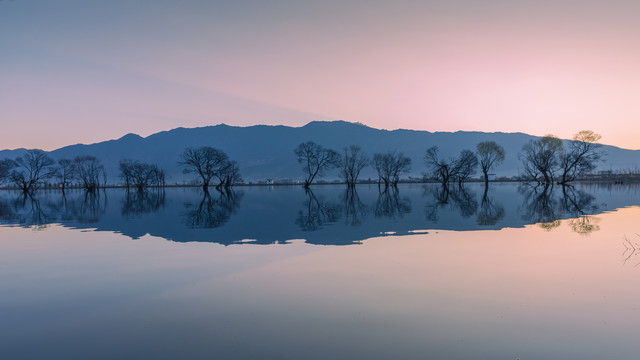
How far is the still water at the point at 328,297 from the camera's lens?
6.49 meters

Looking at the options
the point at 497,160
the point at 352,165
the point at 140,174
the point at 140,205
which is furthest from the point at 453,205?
the point at 140,174

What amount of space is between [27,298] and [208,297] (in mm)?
4536

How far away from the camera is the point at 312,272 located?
→ 456 inches

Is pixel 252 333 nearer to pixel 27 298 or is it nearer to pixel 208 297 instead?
pixel 208 297

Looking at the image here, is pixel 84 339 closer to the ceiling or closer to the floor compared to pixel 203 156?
closer to the floor

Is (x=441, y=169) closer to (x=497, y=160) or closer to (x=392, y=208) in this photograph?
(x=497, y=160)

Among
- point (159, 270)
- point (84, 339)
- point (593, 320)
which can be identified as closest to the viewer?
point (84, 339)

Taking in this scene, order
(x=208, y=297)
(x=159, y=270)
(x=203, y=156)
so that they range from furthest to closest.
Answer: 1. (x=203, y=156)
2. (x=159, y=270)
3. (x=208, y=297)

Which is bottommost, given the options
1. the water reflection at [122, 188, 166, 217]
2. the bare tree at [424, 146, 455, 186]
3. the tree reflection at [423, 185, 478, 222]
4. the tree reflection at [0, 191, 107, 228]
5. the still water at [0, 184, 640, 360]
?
the still water at [0, 184, 640, 360]

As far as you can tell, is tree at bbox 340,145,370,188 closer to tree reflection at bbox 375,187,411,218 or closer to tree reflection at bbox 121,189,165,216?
tree reflection at bbox 121,189,165,216

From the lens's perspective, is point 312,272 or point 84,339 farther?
point 312,272

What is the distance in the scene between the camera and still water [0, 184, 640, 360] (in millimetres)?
6492

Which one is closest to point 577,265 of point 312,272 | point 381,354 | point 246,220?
point 312,272

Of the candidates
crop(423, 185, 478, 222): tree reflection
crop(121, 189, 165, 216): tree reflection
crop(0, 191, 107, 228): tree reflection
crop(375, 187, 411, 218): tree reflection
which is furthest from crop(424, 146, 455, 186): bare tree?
crop(0, 191, 107, 228): tree reflection
